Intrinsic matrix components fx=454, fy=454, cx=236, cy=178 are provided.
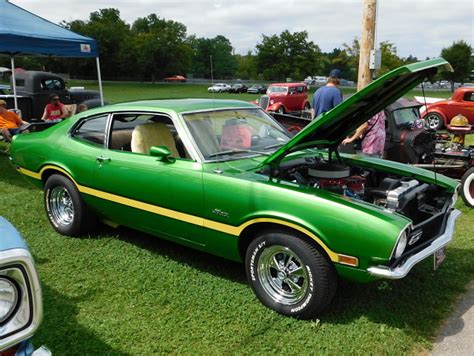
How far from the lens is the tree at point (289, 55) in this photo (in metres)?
61.2

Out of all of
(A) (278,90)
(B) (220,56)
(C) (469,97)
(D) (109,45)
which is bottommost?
(C) (469,97)

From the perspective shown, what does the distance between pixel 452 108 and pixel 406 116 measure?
833cm

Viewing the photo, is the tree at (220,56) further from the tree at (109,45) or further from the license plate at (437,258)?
the license plate at (437,258)

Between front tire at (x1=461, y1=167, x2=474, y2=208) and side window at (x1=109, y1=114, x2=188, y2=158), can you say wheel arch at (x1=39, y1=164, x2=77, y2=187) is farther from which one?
front tire at (x1=461, y1=167, x2=474, y2=208)

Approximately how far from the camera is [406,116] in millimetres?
8203

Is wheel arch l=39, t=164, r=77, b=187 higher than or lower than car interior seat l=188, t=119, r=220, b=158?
lower

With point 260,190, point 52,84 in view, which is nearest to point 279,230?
point 260,190

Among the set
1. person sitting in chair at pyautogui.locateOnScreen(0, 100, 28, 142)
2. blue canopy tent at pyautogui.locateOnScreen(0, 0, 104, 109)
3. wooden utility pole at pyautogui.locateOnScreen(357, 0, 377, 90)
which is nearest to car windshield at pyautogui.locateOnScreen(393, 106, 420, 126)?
wooden utility pole at pyautogui.locateOnScreen(357, 0, 377, 90)

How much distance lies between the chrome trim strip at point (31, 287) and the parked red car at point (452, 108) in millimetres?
Result: 15053

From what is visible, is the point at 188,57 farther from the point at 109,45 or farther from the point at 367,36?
the point at 367,36

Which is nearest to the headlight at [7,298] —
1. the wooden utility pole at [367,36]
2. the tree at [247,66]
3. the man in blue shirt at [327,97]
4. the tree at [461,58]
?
the man in blue shirt at [327,97]

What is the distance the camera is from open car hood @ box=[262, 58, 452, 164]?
3.11 meters

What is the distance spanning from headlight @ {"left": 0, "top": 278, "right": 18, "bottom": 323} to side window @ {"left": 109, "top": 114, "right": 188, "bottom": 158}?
2522 millimetres

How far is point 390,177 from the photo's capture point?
418cm
